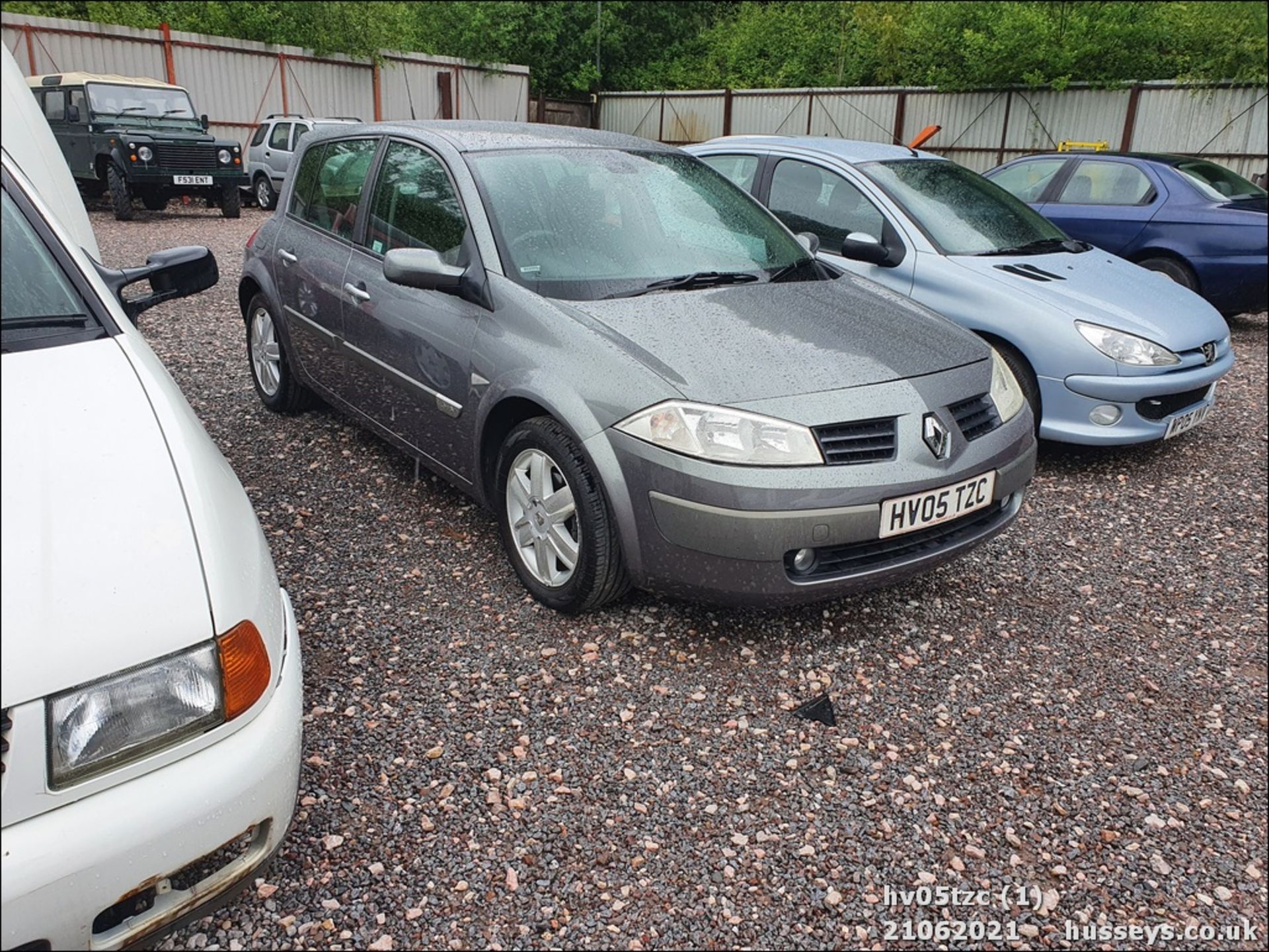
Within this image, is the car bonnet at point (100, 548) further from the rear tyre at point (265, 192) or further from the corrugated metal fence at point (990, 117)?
Answer: the rear tyre at point (265, 192)

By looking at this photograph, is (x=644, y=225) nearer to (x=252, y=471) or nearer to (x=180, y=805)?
(x=252, y=471)

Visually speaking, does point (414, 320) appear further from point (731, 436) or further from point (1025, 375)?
point (1025, 375)

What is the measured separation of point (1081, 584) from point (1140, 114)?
55.4ft

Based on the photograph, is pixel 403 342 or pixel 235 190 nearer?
pixel 403 342

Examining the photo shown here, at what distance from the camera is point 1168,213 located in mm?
7980

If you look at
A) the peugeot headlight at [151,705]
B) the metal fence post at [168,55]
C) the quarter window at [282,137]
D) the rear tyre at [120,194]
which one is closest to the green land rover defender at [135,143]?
the rear tyre at [120,194]

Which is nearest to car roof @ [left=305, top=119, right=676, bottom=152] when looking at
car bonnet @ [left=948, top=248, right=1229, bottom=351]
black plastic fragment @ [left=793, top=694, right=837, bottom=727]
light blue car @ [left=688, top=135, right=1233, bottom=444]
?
light blue car @ [left=688, top=135, right=1233, bottom=444]

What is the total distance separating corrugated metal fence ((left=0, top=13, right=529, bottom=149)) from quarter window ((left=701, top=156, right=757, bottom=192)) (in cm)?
1440

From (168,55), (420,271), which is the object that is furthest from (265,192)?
(420,271)

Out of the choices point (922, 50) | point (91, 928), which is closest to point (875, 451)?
point (91, 928)

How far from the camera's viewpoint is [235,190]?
49.1 ft

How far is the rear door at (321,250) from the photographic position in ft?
13.6

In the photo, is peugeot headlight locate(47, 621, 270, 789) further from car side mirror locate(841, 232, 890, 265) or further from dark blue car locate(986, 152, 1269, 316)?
dark blue car locate(986, 152, 1269, 316)

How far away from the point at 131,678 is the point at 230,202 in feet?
50.7
